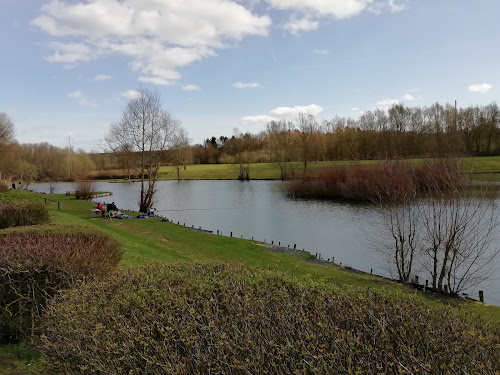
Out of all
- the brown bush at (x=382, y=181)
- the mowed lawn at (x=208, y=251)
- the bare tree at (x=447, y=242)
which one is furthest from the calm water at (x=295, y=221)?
the brown bush at (x=382, y=181)

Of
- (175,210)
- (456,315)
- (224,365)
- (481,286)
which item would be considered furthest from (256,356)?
(175,210)

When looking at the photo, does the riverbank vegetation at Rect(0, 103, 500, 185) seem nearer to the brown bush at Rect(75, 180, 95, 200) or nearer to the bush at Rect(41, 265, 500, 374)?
the brown bush at Rect(75, 180, 95, 200)

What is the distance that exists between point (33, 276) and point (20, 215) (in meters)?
6.31

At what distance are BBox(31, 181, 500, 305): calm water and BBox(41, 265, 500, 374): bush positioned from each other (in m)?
13.4

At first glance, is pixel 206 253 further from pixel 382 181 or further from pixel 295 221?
pixel 295 221

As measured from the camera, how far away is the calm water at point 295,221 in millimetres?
20281

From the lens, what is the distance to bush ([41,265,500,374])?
2.63 m

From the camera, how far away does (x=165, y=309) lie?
3500 mm

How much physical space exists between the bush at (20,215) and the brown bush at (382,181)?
12.5 metres

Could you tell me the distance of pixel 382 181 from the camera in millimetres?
18188

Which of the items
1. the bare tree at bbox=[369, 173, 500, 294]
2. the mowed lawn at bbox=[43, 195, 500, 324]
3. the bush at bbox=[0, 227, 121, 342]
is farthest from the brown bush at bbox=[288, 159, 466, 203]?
the bush at bbox=[0, 227, 121, 342]

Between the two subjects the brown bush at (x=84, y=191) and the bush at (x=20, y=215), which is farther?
the brown bush at (x=84, y=191)

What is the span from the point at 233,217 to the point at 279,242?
34.5 ft

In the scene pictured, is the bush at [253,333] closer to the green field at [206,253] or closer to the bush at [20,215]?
the green field at [206,253]
